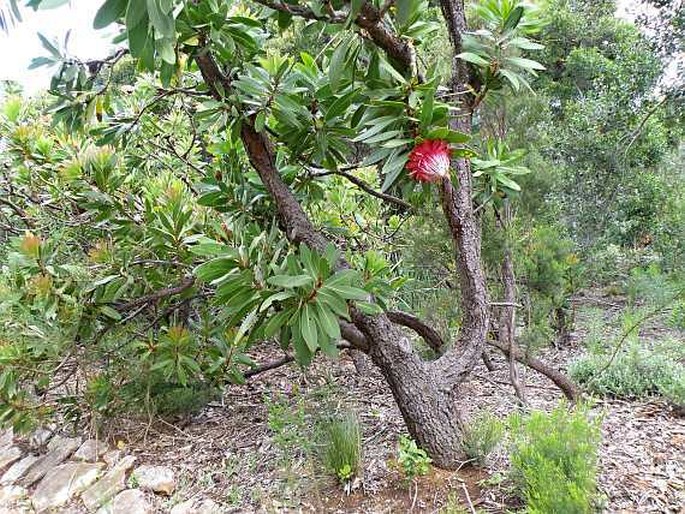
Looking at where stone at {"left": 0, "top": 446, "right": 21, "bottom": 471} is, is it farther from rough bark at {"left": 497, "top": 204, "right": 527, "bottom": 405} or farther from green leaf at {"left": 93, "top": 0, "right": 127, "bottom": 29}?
green leaf at {"left": 93, "top": 0, "right": 127, "bottom": 29}

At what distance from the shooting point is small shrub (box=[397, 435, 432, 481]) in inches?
68.9

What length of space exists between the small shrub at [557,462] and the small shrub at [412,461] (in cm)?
29

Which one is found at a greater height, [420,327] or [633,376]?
[420,327]

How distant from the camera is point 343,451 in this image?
1890 millimetres

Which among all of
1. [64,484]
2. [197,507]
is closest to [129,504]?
[197,507]

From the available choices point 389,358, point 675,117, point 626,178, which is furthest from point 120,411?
point 675,117

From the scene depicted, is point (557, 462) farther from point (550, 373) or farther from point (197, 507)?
point (197, 507)

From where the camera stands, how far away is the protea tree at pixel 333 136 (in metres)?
1.45

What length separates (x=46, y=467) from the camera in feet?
9.25

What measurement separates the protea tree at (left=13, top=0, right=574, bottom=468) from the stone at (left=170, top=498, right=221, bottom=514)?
0.82 m

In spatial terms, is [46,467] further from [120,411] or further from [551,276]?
[551,276]

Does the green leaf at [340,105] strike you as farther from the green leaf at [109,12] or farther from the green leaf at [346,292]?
the green leaf at [109,12]

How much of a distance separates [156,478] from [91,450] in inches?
23.3

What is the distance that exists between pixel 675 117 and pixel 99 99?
4821 millimetres
